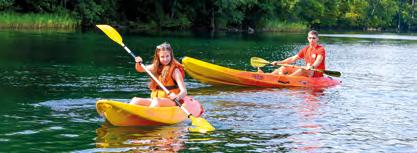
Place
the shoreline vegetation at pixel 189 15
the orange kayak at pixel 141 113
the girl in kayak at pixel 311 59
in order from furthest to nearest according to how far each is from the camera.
A: 1. the shoreline vegetation at pixel 189 15
2. the girl in kayak at pixel 311 59
3. the orange kayak at pixel 141 113

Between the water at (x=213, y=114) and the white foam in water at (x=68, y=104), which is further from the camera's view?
the white foam in water at (x=68, y=104)

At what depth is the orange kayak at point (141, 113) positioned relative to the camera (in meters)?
10.2

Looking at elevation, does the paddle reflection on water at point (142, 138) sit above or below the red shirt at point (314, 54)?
below

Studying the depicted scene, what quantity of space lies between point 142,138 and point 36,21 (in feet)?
121

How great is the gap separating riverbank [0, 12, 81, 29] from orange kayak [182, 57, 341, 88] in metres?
28.5

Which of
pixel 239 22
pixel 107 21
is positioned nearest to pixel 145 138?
pixel 107 21

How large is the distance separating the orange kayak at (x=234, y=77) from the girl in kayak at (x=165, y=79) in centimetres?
590

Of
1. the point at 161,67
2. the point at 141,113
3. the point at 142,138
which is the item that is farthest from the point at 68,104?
the point at 142,138

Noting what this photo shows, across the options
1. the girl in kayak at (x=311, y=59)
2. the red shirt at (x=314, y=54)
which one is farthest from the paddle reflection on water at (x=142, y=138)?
the red shirt at (x=314, y=54)

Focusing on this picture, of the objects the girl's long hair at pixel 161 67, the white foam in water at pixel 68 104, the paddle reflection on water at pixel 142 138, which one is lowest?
the paddle reflection on water at pixel 142 138

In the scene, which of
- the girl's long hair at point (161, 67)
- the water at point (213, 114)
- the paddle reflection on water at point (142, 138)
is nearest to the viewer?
the paddle reflection on water at point (142, 138)

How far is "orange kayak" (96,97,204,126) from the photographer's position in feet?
33.4

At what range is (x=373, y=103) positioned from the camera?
14.8m

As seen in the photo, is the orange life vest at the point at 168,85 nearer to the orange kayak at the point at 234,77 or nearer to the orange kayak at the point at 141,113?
the orange kayak at the point at 141,113
